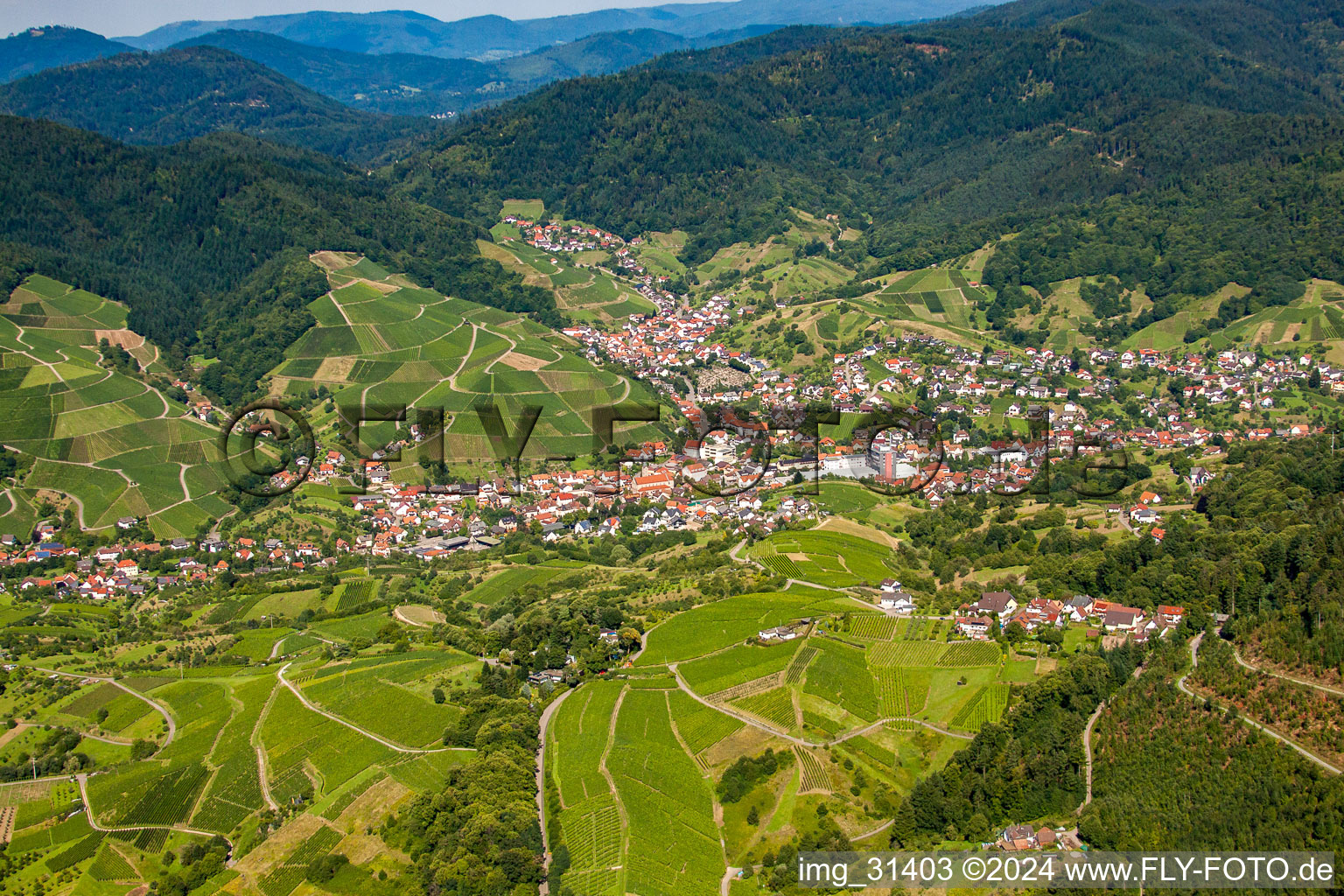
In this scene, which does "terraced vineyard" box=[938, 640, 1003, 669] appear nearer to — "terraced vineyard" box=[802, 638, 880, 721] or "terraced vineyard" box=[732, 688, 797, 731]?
"terraced vineyard" box=[802, 638, 880, 721]

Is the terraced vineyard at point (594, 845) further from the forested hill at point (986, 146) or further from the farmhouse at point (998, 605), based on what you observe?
the forested hill at point (986, 146)

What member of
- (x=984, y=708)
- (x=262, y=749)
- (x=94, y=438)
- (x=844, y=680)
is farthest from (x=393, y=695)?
(x=94, y=438)

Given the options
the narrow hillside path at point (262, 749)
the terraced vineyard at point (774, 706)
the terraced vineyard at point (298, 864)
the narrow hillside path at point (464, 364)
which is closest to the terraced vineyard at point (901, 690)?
the terraced vineyard at point (774, 706)

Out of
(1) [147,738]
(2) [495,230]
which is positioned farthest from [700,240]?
(1) [147,738]

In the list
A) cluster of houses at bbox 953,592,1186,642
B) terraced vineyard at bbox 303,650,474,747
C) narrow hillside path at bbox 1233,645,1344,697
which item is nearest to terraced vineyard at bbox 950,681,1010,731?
cluster of houses at bbox 953,592,1186,642

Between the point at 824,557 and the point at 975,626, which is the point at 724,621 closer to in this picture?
the point at 824,557

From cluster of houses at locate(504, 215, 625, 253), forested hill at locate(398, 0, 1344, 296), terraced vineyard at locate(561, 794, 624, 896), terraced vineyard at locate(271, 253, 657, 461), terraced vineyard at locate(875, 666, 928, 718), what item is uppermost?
forested hill at locate(398, 0, 1344, 296)
